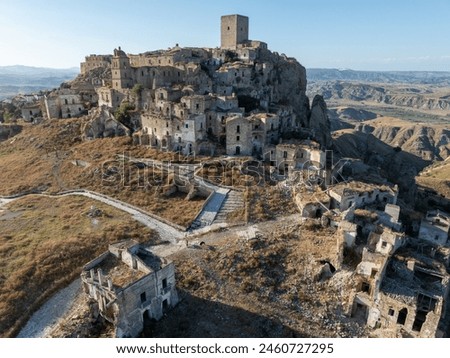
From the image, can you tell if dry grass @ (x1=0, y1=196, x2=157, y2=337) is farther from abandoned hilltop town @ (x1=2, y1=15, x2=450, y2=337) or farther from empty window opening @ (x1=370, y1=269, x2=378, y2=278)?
empty window opening @ (x1=370, y1=269, x2=378, y2=278)

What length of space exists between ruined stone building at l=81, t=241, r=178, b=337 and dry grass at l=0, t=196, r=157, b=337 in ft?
17.2

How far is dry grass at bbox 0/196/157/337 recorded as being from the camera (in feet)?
89.8

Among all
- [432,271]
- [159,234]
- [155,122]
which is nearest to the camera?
[432,271]

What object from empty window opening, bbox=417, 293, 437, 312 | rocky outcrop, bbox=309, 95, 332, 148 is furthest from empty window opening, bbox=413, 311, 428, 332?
rocky outcrop, bbox=309, 95, 332, 148

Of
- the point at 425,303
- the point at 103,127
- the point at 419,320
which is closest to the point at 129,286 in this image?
the point at 419,320

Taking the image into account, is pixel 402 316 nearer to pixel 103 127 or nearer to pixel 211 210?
pixel 211 210

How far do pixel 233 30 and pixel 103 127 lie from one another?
4336 cm

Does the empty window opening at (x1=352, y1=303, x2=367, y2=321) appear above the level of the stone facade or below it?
below

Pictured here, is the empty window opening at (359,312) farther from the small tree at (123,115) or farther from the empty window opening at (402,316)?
the small tree at (123,115)

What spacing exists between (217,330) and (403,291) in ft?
51.4

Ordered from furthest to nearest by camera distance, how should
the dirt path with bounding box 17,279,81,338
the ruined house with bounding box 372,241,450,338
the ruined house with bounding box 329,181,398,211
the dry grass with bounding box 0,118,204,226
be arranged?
1. the dry grass with bounding box 0,118,204,226
2. the ruined house with bounding box 329,181,398,211
3. the ruined house with bounding box 372,241,450,338
4. the dirt path with bounding box 17,279,81,338

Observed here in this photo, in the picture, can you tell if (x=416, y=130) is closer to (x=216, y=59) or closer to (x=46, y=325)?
(x=216, y=59)

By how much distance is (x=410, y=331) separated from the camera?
25.9m

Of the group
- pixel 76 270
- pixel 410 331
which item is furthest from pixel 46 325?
pixel 410 331
